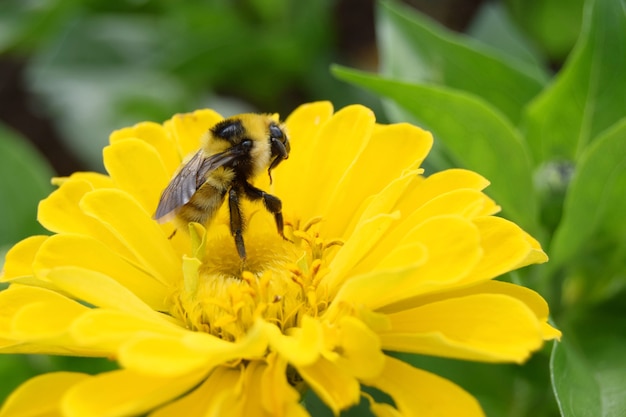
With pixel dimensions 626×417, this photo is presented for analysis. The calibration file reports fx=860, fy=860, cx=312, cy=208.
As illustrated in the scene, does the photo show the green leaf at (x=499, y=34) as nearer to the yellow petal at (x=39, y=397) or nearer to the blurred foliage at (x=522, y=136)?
the blurred foliage at (x=522, y=136)

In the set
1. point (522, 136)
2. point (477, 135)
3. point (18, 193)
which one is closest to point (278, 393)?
point (477, 135)

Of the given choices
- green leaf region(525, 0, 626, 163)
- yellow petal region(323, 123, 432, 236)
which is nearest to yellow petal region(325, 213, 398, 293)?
yellow petal region(323, 123, 432, 236)

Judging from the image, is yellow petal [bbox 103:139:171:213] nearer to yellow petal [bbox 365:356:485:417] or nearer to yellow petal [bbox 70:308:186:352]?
yellow petal [bbox 70:308:186:352]

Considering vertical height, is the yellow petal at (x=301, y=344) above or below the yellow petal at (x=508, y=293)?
above

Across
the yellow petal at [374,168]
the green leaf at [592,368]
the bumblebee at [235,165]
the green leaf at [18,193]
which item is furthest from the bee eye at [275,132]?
the green leaf at [18,193]

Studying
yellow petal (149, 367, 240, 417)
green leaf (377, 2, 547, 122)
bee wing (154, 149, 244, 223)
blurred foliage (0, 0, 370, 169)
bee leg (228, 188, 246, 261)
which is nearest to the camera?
yellow petal (149, 367, 240, 417)

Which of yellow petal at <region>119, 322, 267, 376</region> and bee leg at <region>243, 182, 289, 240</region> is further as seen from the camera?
bee leg at <region>243, 182, 289, 240</region>

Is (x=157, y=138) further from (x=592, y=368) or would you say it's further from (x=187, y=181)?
(x=592, y=368)
